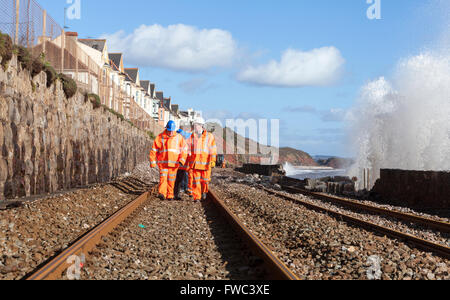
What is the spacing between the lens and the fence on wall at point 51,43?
11.3 meters

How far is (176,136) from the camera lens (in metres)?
12.7

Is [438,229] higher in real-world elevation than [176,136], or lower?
lower

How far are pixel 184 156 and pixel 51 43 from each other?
5908mm

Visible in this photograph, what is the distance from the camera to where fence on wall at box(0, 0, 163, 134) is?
37.0ft

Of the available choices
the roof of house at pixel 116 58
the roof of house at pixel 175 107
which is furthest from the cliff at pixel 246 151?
the roof of house at pixel 116 58

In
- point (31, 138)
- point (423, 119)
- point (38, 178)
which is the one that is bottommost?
point (38, 178)

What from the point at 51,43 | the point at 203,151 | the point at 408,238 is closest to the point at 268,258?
the point at 408,238

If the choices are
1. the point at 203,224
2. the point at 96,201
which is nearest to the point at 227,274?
the point at 203,224

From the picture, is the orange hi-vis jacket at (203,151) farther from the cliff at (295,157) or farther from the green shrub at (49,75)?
the cliff at (295,157)

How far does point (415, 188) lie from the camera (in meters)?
15.2

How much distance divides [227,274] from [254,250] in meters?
0.93

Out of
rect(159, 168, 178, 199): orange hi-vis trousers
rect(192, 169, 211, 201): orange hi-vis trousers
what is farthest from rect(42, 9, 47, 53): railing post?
rect(192, 169, 211, 201): orange hi-vis trousers

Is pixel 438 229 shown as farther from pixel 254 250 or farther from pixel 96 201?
pixel 96 201
